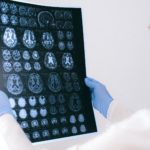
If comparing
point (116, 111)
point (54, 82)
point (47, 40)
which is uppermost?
point (47, 40)

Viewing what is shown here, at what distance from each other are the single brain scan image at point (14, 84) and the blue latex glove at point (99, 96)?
25cm

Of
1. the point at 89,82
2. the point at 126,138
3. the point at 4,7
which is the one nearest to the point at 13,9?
the point at 4,7

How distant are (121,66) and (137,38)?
0.50 feet

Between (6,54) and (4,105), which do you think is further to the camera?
(6,54)

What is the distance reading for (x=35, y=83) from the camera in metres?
1.03

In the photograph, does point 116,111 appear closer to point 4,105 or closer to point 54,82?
point 54,82

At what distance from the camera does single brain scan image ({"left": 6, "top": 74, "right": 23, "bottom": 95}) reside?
972 millimetres

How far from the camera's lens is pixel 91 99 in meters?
1.15

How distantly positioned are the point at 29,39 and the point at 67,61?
16 cm

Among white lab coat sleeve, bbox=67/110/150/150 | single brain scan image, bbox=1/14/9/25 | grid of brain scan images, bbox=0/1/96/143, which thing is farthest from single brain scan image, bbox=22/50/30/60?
white lab coat sleeve, bbox=67/110/150/150

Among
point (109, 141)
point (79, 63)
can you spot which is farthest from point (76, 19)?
point (109, 141)

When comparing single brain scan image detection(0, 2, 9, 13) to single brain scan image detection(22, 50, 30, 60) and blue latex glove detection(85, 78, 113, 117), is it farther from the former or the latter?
blue latex glove detection(85, 78, 113, 117)

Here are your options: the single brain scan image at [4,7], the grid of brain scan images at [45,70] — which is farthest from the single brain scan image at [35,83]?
the single brain scan image at [4,7]

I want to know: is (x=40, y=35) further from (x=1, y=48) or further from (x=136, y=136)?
(x=136, y=136)
